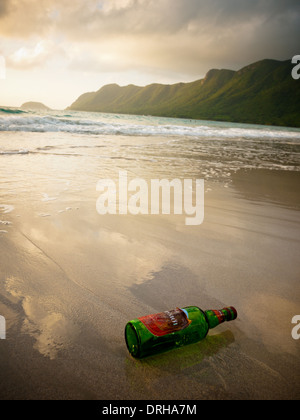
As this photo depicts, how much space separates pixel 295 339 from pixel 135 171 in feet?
13.3

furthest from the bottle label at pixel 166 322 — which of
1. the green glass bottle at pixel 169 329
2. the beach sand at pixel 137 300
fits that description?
the beach sand at pixel 137 300

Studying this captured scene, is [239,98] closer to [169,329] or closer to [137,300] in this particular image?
[137,300]

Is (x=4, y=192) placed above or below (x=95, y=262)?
above

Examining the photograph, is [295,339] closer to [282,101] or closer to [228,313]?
[228,313]

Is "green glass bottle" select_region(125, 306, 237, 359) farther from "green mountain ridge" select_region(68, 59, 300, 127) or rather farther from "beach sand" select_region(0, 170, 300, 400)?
"green mountain ridge" select_region(68, 59, 300, 127)

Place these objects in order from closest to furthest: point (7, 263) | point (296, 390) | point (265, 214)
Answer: point (296, 390) < point (7, 263) < point (265, 214)

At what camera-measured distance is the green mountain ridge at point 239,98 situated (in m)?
109

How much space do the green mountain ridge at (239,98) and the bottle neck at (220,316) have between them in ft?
348

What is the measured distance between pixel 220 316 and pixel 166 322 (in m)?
0.30

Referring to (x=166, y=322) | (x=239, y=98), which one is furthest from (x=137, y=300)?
(x=239, y=98)

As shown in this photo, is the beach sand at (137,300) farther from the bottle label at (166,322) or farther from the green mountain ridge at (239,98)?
the green mountain ridge at (239,98)

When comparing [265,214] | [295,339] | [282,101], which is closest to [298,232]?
[265,214]
